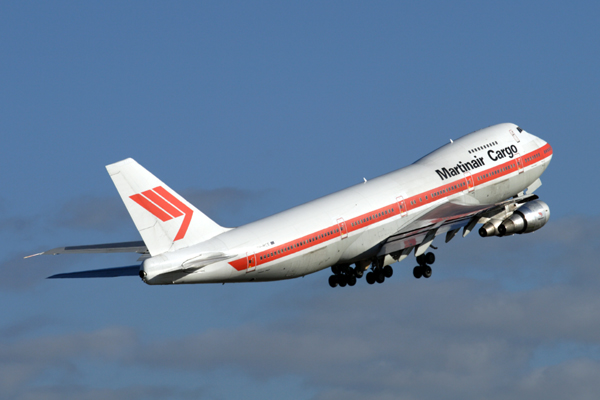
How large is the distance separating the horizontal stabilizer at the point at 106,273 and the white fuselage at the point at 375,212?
94.7 inches

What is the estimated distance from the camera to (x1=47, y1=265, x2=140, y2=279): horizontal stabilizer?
49.2 metres

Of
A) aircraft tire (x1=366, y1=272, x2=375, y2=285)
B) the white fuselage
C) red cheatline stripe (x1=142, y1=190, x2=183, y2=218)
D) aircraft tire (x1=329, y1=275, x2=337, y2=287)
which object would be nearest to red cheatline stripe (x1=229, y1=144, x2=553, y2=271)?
the white fuselage

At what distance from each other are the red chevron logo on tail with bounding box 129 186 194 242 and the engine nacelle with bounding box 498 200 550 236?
1801cm

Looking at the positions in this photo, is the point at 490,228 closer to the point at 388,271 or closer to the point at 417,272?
the point at 417,272

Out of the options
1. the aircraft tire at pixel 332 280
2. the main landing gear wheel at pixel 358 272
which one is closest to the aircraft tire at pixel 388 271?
the main landing gear wheel at pixel 358 272

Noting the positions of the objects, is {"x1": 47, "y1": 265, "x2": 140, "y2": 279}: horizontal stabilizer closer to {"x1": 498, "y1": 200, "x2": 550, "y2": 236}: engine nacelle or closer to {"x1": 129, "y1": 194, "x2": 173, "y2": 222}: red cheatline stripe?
{"x1": 129, "y1": 194, "x2": 173, "y2": 222}: red cheatline stripe

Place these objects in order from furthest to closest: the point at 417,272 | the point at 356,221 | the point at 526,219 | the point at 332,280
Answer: the point at 332,280 → the point at 526,219 → the point at 417,272 → the point at 356,221

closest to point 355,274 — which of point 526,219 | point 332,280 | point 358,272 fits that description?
point 358,272

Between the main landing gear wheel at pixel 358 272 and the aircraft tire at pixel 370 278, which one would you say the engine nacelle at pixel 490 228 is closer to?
the aircraft tire at pixel 370 278

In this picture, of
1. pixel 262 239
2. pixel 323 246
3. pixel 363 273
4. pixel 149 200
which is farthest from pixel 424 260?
pixel 149 200

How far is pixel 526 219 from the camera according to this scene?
58906 mm

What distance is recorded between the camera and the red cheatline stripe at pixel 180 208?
49.4 metres

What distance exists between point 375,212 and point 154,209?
1245 cm

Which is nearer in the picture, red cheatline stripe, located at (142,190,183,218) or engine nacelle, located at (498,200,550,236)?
red cheatline stripe, located at (142,190,183,218)
